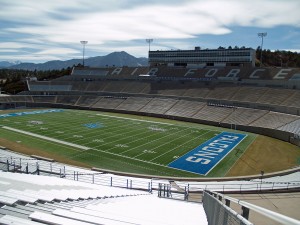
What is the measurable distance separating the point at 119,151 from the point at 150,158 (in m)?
3.39

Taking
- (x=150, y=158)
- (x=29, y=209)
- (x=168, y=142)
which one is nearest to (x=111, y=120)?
(x=168, y=142)

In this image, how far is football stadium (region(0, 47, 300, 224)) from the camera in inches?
247

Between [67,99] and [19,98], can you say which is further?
[67,99]

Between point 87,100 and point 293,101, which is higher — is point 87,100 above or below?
below

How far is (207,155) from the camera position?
2689cm

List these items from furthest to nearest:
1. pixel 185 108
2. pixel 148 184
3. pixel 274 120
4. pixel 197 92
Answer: pixel 197 92 < pixel 185 108 < pixel 274 120 < pixel 148 184

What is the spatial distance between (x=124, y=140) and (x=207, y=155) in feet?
29.8

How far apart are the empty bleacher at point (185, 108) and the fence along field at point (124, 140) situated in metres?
3.67

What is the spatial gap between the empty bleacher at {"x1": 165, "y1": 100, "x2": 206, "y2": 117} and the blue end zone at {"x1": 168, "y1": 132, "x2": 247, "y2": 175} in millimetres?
12719

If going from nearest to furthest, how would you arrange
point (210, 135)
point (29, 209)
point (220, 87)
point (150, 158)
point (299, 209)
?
point (29, 209) → point (299, 209) → point (150, 158) → point (210, 135) → point (220, 87)

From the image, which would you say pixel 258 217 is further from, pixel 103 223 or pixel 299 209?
pixel 103 223

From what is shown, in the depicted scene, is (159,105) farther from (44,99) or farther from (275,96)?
(44,99)

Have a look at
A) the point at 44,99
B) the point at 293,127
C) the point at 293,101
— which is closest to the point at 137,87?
the point at 44,99

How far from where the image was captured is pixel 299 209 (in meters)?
14.6
